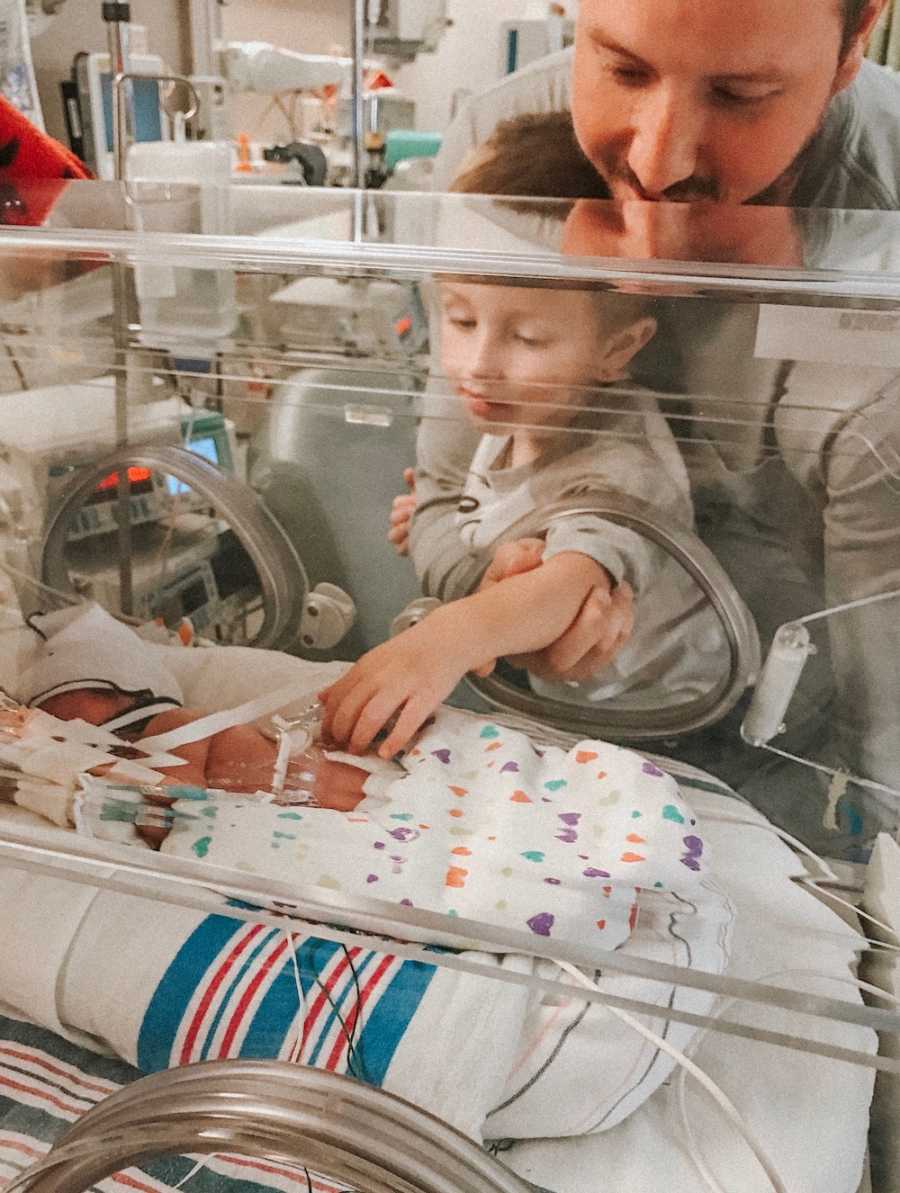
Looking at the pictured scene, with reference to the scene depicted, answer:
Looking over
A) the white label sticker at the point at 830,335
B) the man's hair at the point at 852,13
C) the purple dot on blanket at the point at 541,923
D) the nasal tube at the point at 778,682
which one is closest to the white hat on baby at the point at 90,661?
the purple dot on blanket at the point at 541,923

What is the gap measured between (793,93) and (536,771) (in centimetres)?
66

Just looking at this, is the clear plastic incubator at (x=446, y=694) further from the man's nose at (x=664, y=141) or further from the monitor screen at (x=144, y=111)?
the monitor screen at (x=144, y=111)

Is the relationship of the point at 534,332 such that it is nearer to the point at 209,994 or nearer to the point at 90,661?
the point at 90,661

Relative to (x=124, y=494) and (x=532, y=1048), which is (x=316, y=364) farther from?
(x=532, y=1048)

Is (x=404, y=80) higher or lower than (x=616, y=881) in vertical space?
higher

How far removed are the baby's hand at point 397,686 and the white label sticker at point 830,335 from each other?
375 millimetres

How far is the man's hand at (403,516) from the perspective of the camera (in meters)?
0.95

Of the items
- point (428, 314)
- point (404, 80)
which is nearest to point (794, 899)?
point (428, 314)

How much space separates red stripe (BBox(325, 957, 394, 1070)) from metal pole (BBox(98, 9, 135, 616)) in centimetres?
40

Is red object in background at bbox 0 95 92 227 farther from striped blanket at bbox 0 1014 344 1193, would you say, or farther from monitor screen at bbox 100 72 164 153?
striped blanket at bbox 0 1014 344 1193

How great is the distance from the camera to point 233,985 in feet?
2.31

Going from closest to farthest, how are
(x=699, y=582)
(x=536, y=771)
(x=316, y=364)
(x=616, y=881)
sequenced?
(x=616, y=881) < (x=536, y=771) < (x=699, y=582) < (x=316, y=364)

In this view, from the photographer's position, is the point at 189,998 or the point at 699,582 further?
the point at 699,582

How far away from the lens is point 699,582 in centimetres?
90
